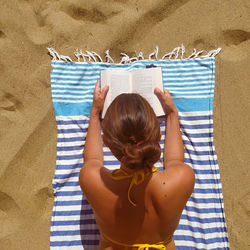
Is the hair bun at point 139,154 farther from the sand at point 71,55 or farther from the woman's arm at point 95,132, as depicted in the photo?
the sand at point 71,55

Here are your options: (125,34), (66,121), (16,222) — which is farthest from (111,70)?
(16,222)

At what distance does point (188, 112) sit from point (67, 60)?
846mm

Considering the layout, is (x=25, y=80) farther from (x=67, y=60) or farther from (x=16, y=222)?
(x=16, y=222)

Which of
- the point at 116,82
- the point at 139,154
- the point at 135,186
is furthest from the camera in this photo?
the point at 116,82

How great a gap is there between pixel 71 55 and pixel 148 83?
544 millimetres

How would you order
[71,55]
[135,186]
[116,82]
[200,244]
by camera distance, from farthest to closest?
[71,55]
[116,82]
[200,244]
[135,186]

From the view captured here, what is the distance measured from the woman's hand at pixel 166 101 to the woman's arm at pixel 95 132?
1.06 feet

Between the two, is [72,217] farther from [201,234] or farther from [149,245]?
[201,234]

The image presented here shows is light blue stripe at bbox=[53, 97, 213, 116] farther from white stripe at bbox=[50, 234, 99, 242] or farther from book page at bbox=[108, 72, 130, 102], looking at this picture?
white stripe at bbox=[50, 234, 99, 242]

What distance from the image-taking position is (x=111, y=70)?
1588mm

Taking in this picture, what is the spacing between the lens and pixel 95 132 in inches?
60.2

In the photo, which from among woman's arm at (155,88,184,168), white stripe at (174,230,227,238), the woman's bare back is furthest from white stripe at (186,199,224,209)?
the woman's bare back

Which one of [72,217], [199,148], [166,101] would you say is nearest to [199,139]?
[199,148]

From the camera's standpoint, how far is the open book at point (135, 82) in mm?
1565
